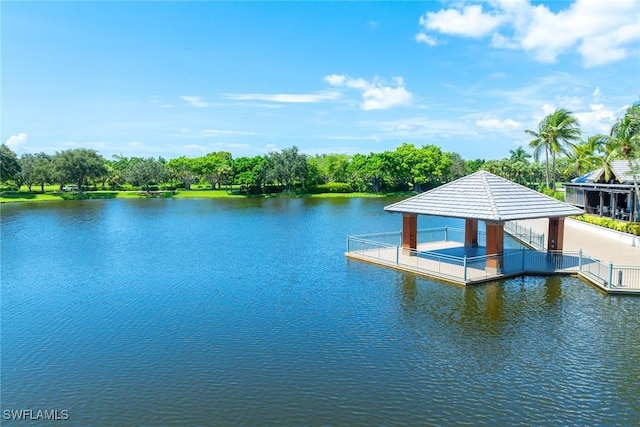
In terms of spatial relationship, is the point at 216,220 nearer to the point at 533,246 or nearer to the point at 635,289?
the point at 533,246

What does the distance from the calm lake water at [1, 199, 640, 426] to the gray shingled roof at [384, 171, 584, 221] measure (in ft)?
11.2

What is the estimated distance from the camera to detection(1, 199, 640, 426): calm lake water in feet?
37.8

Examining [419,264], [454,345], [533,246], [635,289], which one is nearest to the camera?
[454,345]

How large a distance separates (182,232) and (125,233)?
490 cm

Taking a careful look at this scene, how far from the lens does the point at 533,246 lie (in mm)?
30172

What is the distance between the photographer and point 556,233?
25.7m

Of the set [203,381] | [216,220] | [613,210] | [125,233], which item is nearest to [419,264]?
[203,381]

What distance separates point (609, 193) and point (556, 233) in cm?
2330

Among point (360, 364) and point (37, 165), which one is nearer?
point (360, 364)

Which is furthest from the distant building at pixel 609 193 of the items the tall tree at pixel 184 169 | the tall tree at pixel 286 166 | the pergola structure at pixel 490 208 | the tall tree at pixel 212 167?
the tall tree at pixel 184 169

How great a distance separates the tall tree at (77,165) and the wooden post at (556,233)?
83687 mm

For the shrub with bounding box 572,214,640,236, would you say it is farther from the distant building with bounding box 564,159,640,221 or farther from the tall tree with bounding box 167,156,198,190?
the tall tree with bounding box 167,156,198,190

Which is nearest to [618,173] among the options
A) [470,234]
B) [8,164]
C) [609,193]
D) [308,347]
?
[609,193]

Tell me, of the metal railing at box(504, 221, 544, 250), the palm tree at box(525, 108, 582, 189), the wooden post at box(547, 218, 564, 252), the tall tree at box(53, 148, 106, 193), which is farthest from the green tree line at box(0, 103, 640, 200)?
the wooden post at box(547, 218, 564, 252)
